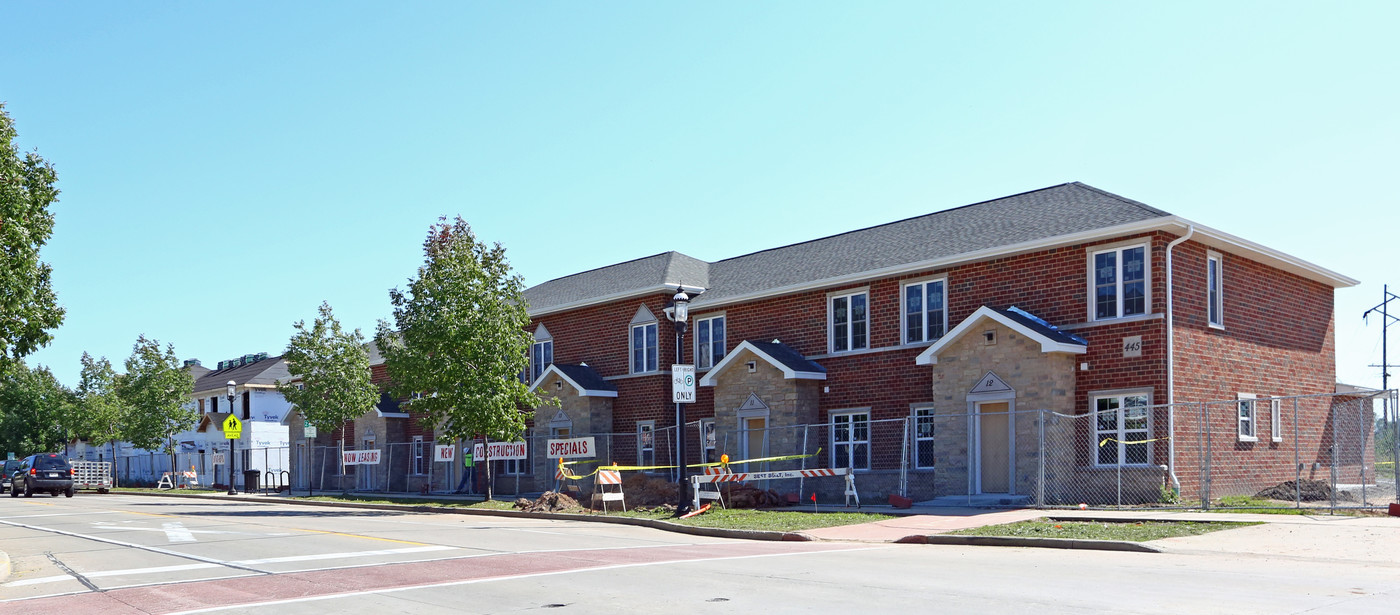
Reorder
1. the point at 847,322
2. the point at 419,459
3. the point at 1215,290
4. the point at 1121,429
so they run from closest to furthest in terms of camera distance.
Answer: the point at 1121,429 < the point at 1215,290 < the point at 847,322 < the point at 419,459

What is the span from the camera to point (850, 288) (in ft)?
95.1

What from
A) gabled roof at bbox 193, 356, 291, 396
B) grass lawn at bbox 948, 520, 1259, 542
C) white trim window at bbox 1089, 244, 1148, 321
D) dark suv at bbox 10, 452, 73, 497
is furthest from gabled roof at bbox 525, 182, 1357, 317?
gabled roof at bbox 193, 356, 291, 396

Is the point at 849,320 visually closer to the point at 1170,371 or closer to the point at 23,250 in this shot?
the point at 1170,371

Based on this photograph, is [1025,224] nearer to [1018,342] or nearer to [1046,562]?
[1018,342]

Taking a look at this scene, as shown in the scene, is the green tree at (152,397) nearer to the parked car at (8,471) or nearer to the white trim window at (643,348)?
the parked car at (8,471)

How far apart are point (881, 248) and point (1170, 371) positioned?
9.33 m

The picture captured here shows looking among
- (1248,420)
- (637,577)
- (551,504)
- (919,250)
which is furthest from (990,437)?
(637,577)

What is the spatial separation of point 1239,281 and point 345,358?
31266 mm

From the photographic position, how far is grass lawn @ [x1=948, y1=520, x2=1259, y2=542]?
15.6 meters

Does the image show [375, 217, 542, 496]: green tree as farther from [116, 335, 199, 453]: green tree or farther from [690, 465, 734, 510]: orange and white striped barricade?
[116, 335, 199, 453]: green tree

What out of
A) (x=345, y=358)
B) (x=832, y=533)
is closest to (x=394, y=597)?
(x=832, y=533)

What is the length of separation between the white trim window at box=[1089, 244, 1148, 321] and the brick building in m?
0.04

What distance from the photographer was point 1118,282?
23.1 m

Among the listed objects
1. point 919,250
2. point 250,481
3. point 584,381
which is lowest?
point 250,481
